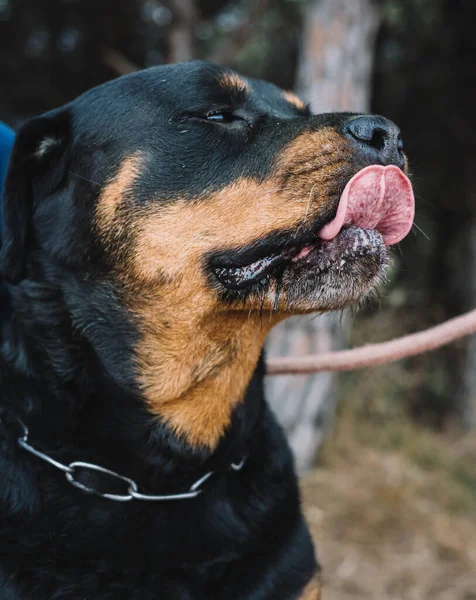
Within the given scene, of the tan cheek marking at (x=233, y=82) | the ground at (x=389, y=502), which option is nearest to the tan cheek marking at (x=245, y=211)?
the tan cheek marking at (x=233, y=82)

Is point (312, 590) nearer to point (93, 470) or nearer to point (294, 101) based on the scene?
point (93, 470)

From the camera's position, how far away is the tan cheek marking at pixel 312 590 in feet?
7.25

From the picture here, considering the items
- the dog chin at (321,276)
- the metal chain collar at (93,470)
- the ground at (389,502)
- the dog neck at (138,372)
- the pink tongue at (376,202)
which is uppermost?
the pink tongue at (376,202)

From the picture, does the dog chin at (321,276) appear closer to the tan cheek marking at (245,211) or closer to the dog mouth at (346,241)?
the dog mouth at (346,241)

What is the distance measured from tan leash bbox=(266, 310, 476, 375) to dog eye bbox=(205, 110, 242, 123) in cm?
104

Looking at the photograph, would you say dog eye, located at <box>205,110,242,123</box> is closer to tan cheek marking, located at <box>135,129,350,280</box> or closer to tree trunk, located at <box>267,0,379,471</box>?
tan cheek marking, located at <box>135,129,350,280</box>

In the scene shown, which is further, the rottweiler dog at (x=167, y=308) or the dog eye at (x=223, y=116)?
the dog eye at (x=223, y=116)

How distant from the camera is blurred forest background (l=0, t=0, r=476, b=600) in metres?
4.62

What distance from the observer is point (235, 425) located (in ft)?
7.59

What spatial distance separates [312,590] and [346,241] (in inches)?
46.8

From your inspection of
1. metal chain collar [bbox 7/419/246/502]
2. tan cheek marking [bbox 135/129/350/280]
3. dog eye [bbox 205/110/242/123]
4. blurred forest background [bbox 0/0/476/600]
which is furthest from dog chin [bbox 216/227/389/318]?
blurred forest background [bbox 0/0/476/600]

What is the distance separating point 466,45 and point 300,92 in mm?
2511

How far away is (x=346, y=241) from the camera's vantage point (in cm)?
199

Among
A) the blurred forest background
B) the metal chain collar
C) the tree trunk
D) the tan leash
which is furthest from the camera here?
the tree trunk
